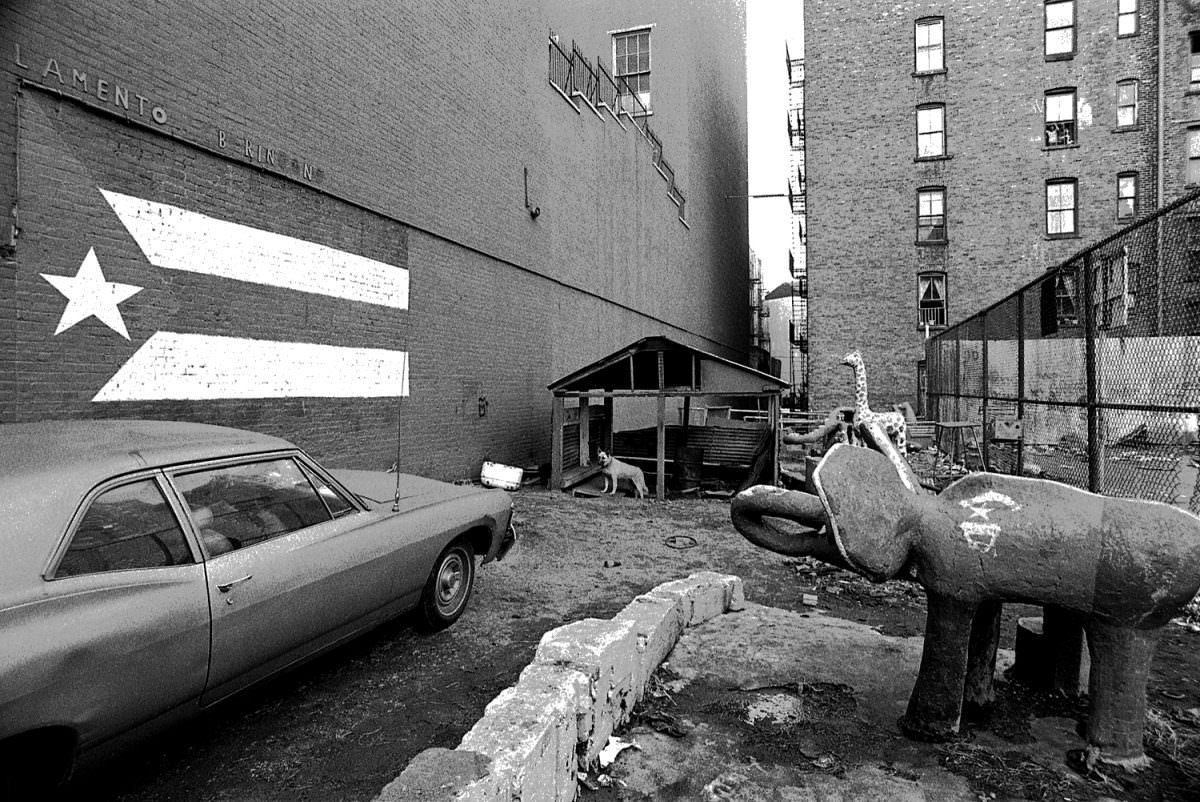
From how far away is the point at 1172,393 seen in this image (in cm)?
999

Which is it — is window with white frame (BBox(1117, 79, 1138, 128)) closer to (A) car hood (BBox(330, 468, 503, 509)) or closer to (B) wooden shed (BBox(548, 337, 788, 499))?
(B) wooden shed (BBox(548, 337, 788, 499))

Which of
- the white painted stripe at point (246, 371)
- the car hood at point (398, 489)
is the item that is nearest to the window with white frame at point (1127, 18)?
the white painted stripe at point (246, 371)

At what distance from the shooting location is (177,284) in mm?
7160

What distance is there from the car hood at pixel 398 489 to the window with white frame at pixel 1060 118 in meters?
27.1

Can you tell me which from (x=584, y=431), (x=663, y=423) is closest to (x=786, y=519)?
(x=663, y=423)

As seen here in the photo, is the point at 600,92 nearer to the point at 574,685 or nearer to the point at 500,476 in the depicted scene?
the point at 500,476

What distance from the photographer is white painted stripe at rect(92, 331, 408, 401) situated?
680 centimetres

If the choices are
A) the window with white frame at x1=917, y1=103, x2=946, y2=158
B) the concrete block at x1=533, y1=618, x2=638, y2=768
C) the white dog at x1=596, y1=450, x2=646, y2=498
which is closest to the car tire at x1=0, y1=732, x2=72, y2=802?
the concrete block at x1=533, y1=618, x2=638, y2=768

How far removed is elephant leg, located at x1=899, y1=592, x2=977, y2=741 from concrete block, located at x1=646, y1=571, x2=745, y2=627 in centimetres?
179

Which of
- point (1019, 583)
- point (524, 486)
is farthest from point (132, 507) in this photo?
point (524, 486)

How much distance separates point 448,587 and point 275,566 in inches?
73.9

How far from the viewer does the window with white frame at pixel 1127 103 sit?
24.0 m

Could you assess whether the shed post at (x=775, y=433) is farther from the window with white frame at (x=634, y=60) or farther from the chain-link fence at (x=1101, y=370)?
the window with white frame at (x=634, y=60)

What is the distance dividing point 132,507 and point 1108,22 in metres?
32.0
